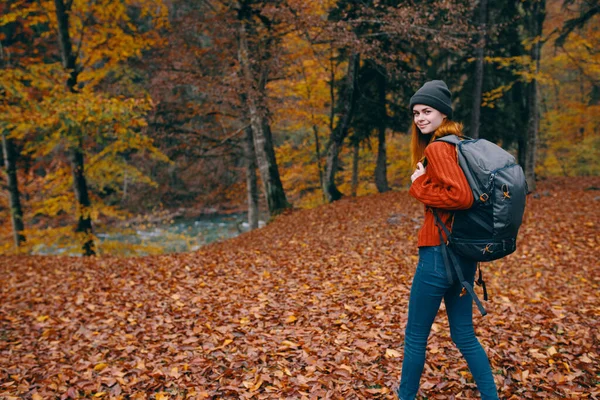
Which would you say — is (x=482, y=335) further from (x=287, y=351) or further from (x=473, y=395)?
(x=287, y=351)

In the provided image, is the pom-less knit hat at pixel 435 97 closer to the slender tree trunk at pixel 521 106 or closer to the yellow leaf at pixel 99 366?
the yellow leaf at pixel 99 366

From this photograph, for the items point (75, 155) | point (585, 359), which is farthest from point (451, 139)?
point (75, 155)

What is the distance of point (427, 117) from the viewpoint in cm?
229

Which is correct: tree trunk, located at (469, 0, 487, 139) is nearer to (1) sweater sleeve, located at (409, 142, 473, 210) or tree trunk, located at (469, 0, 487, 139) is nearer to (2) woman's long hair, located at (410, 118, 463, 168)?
(2) woman's long hair, located at (410, 118, 463, 168)

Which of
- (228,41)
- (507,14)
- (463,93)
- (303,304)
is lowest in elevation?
(303,304)

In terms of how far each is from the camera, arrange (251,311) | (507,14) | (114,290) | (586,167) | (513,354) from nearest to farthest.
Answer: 1. (513,354)
2. (251,311)
3. (114,290)
4. (507,14)
5. (586,167)

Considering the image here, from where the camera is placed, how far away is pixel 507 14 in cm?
1424

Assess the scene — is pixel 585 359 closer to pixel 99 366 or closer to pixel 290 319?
pixel 290 319

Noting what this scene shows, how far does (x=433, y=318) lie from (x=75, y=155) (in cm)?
1025

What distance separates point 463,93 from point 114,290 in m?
14.5

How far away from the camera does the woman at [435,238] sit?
210cm

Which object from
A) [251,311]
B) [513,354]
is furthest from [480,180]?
[251,311]

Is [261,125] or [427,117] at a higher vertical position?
[261,125]

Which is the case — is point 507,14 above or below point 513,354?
Result: above
